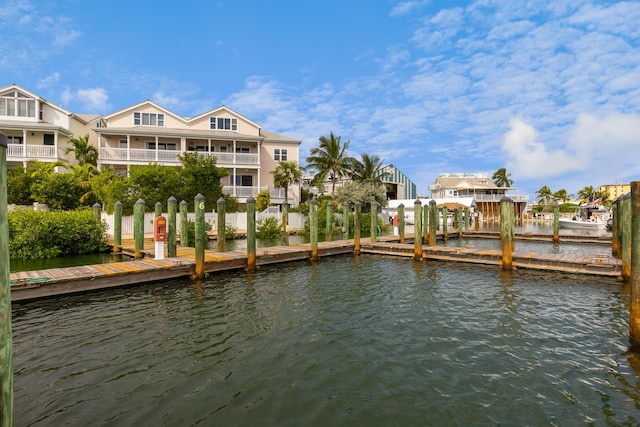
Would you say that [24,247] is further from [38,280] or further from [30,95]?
[30,95]

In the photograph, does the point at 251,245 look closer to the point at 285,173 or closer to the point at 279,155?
the point at 285,173

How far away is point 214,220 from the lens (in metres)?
27.8

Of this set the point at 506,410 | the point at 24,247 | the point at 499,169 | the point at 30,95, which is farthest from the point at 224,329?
the point at 499,169

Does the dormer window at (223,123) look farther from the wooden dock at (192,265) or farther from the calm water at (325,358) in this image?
the calm water at (325,358)

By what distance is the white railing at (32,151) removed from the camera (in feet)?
96.9

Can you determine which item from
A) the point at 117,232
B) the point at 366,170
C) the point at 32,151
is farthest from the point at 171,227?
the point at 366,170

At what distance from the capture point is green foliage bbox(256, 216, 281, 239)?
28033 mm

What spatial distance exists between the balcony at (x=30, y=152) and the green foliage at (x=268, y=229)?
1942 cm

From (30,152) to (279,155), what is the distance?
2229 centimetres

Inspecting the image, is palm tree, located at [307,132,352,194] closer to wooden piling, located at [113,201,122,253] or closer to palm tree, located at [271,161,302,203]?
palm tree, located at [271,161,302,203]

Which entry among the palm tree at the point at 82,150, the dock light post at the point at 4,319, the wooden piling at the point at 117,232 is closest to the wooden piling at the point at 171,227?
the wooden piling at the point at 117,232

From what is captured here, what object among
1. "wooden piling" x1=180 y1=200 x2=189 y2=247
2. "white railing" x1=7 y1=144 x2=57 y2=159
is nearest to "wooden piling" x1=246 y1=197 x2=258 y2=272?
"wooden piling" x1=180 y1=200 x2=189 y2=247

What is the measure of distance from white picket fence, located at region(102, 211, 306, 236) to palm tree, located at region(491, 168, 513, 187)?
2161 inches

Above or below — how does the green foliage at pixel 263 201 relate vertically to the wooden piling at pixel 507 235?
above
